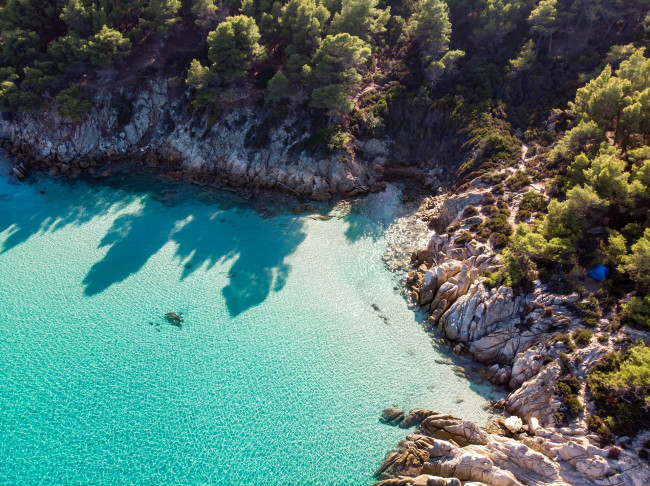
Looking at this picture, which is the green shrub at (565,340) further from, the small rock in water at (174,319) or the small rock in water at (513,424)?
the small rock in water at (174,319)

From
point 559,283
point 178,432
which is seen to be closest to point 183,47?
point 178,432

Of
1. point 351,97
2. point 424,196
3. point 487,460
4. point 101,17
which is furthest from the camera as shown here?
point 351,97

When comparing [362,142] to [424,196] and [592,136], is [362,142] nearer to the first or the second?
[424,196]

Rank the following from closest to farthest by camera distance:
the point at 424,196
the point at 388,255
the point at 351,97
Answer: the point at 388,255, the point at 424,196, the point at 351,97

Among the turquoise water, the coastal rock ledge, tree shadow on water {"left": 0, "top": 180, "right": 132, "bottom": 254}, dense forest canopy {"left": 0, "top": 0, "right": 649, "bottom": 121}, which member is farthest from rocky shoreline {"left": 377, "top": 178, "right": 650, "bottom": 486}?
tree shadow on water {"left": 0, "top": 180, "right": 132, "bottom": 254}

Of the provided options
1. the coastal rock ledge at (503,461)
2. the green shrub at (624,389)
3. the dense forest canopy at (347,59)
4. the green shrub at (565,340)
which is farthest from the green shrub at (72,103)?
the green shrub at (624,389)

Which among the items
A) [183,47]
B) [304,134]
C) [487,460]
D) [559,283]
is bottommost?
[487,460]
